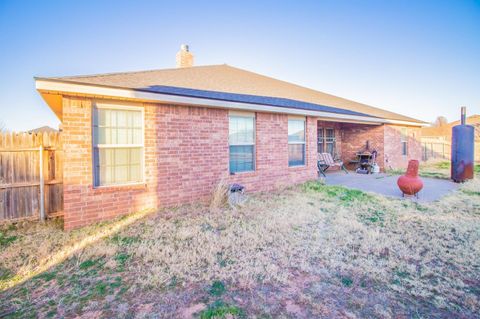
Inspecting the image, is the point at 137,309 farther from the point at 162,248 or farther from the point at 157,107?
the point at 157,107

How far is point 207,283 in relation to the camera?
8.38 feet

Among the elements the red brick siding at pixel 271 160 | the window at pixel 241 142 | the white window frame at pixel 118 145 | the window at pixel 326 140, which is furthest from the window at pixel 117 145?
the window at pixel 326 140

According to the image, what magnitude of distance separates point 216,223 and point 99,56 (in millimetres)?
10084

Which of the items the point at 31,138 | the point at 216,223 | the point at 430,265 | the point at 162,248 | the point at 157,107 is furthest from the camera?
the point at 157,107

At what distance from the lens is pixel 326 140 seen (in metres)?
12.8

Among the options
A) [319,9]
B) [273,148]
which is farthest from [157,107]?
[319,9]

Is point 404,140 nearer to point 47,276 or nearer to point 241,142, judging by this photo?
point 241,142

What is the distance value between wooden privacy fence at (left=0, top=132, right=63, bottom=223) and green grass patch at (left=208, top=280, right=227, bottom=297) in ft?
15.5

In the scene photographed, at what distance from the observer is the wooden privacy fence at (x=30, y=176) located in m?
4.67

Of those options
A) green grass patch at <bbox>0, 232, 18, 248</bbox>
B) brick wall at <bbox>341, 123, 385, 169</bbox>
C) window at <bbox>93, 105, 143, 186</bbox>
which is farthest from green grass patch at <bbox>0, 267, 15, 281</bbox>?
brick wall at <bbox>341, 123, 385, 169</bbox>

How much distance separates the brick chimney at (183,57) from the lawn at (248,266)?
298 inches

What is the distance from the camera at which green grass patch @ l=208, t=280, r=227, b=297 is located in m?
2.37

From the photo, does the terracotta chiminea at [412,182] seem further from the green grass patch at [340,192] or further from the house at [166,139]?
the house at [166,139]

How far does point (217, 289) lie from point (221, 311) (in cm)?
39
